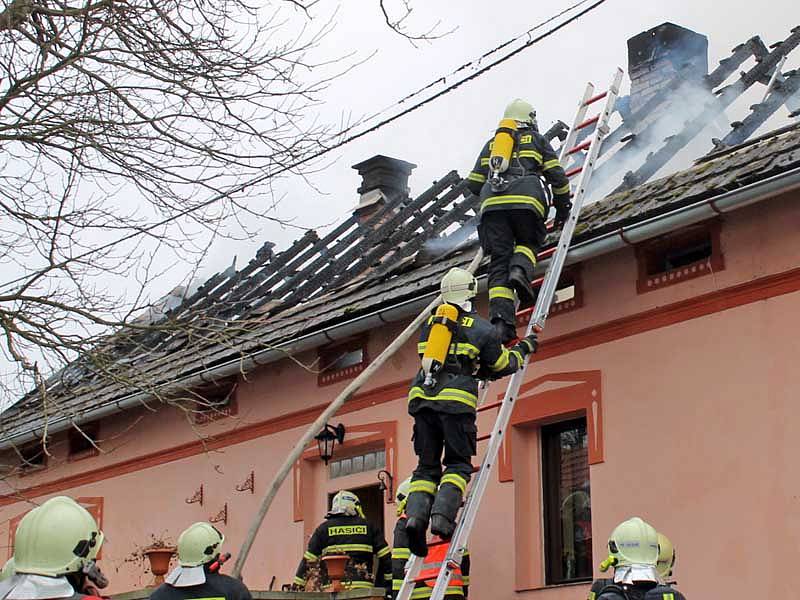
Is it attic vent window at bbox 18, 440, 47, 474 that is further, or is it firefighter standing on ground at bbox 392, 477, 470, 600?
attic vent window at bbox 18, 440, 47, 474

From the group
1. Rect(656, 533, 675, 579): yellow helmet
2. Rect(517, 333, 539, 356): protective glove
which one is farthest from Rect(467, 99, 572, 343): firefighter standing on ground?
Rect(656, 533, 675, 579): yellow helmet

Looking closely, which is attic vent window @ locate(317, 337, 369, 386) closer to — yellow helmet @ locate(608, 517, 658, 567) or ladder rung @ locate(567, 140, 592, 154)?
ladder rung @ locate(567, 140, 592, 154)

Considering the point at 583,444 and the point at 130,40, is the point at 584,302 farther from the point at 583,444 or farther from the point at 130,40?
the point at 130,40

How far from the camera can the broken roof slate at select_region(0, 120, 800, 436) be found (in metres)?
9.93

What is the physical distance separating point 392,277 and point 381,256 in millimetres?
1415

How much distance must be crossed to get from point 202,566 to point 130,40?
14.0ft

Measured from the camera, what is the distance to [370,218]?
16516 millimetres

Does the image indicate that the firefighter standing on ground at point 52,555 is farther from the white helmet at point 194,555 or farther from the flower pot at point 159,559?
the flower pot at point 159,559

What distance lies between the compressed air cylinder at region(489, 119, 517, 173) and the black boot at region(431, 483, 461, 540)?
2417mm

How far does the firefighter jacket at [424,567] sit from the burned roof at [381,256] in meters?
1.96

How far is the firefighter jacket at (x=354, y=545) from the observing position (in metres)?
11.0

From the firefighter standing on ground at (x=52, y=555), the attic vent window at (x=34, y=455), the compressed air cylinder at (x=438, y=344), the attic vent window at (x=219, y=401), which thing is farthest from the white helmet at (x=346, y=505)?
the attic vent window at (x=34, y=455)

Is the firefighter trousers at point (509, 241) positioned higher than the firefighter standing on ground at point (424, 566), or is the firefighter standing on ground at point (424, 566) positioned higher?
the firefighter trousers at point (509, 241)

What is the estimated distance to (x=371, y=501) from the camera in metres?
14.0
